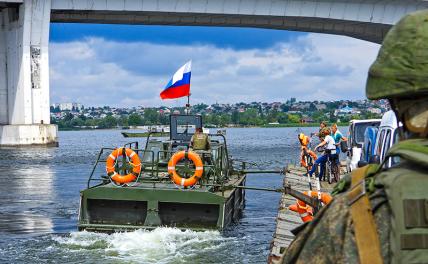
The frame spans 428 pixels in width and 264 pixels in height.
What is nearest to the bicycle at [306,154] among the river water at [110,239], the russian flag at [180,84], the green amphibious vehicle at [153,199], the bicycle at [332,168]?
the river water at [110,239]

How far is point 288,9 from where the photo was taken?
68.2m

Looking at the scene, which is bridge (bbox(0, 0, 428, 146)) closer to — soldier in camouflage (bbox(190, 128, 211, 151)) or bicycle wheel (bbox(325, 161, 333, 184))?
bicycle wheel (bbox(325, 161, 333, 184))

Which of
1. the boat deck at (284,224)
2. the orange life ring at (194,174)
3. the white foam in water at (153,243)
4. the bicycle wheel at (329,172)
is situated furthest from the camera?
the bicycle wheel at (329,172)

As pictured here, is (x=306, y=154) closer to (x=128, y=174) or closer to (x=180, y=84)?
(x=180, y=84)

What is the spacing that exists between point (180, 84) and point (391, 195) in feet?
74.1

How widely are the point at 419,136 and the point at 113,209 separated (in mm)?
15595

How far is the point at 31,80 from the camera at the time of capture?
66.2 m

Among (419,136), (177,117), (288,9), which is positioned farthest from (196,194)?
(288,9)

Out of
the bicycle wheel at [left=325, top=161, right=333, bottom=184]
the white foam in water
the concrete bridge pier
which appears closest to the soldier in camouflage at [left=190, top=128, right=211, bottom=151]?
the white foam in water

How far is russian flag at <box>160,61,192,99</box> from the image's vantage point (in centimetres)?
2491

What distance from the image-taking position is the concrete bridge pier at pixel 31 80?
66125 millimetres

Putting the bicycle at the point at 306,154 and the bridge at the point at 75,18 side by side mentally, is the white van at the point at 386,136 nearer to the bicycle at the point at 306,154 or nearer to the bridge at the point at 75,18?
the bicycle at the point at 306,154

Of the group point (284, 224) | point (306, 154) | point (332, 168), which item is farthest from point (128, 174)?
point (306, 154)

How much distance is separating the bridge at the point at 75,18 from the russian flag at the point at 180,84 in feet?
138
